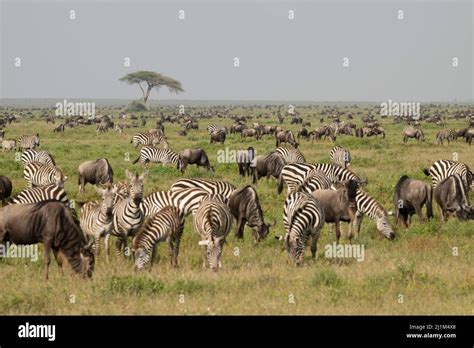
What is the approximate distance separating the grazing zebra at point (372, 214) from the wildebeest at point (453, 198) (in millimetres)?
2400

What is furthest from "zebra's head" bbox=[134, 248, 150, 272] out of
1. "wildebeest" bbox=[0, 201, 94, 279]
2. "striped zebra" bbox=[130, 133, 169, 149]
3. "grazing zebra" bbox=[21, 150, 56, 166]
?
"striped zebra" bbox=[130, 133, 169, 149]

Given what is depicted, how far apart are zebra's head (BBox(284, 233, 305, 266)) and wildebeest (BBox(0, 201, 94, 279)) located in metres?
4.08

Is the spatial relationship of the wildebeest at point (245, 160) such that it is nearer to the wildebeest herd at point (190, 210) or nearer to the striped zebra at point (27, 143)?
the wildebeest herd at point (190, 210)

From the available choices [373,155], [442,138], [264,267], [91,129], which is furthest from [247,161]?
[91,129]

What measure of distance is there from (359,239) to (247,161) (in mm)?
12296

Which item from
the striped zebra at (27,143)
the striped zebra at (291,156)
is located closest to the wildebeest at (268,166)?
the striped zebra at (291,156)

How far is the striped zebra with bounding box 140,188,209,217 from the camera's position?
56.8 ft

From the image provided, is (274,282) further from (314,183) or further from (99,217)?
(314,183)

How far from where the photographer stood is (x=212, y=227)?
1420 centimetres

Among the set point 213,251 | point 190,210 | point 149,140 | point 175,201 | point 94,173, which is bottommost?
point 213,251

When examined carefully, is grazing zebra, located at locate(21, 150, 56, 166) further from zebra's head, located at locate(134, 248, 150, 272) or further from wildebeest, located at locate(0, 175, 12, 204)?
zebra's head, located at locate(134, 248, 150, 272)

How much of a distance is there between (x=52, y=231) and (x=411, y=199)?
1035 cm

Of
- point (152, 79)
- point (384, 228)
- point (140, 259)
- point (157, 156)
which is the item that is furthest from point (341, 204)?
point (152, 79)

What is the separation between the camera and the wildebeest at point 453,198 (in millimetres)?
→ 18984
